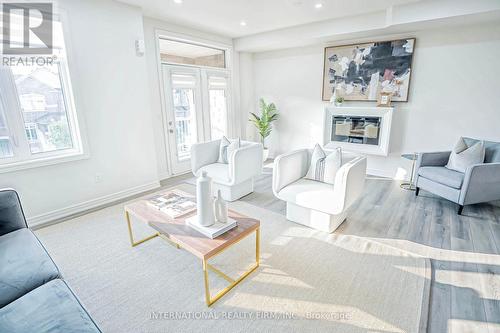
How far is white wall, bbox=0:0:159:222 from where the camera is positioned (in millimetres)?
2943

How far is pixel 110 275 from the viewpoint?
6.77 ft

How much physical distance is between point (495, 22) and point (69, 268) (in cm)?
586

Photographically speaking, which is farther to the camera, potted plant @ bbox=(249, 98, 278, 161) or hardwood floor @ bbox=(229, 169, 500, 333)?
potted plant @ bbox=(249, 98, 278, 161)

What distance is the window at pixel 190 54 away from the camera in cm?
434

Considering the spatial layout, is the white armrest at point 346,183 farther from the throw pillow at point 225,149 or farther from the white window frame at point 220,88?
the white window frame at point 220,88

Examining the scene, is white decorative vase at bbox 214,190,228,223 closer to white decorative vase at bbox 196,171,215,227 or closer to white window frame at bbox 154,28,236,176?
white decorative vase at bbox 196,171,215,227

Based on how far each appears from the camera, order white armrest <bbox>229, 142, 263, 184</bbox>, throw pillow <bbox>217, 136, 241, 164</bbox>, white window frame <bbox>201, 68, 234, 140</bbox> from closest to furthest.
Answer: white armrest <bbox>229, 142, 263, 184</bbox>, throw pillow <bbox>217, 136, 241, 164</bbox>, white window frame <bbox>201, 68, 234, 140</bbox>

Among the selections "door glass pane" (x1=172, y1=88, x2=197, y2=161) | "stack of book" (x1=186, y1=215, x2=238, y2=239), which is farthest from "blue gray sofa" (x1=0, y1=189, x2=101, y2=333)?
"door glass pane" (x1=172, y1=88, x2=197, y2=161)

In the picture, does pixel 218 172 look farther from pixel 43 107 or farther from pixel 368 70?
pixel 368 70

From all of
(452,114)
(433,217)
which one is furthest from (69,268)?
(452,114)

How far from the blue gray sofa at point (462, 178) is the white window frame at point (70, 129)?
4631 mm

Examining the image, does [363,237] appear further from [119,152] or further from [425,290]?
[119,152]

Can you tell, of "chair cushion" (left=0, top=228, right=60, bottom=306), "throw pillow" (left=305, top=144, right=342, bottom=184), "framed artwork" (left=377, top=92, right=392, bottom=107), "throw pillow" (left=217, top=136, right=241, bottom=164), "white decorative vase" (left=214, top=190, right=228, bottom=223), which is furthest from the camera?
"framed artwork" (left=377, top=92, right=392, bottom=107)

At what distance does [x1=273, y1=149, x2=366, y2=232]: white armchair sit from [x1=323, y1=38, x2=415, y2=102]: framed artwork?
218 centimetres
